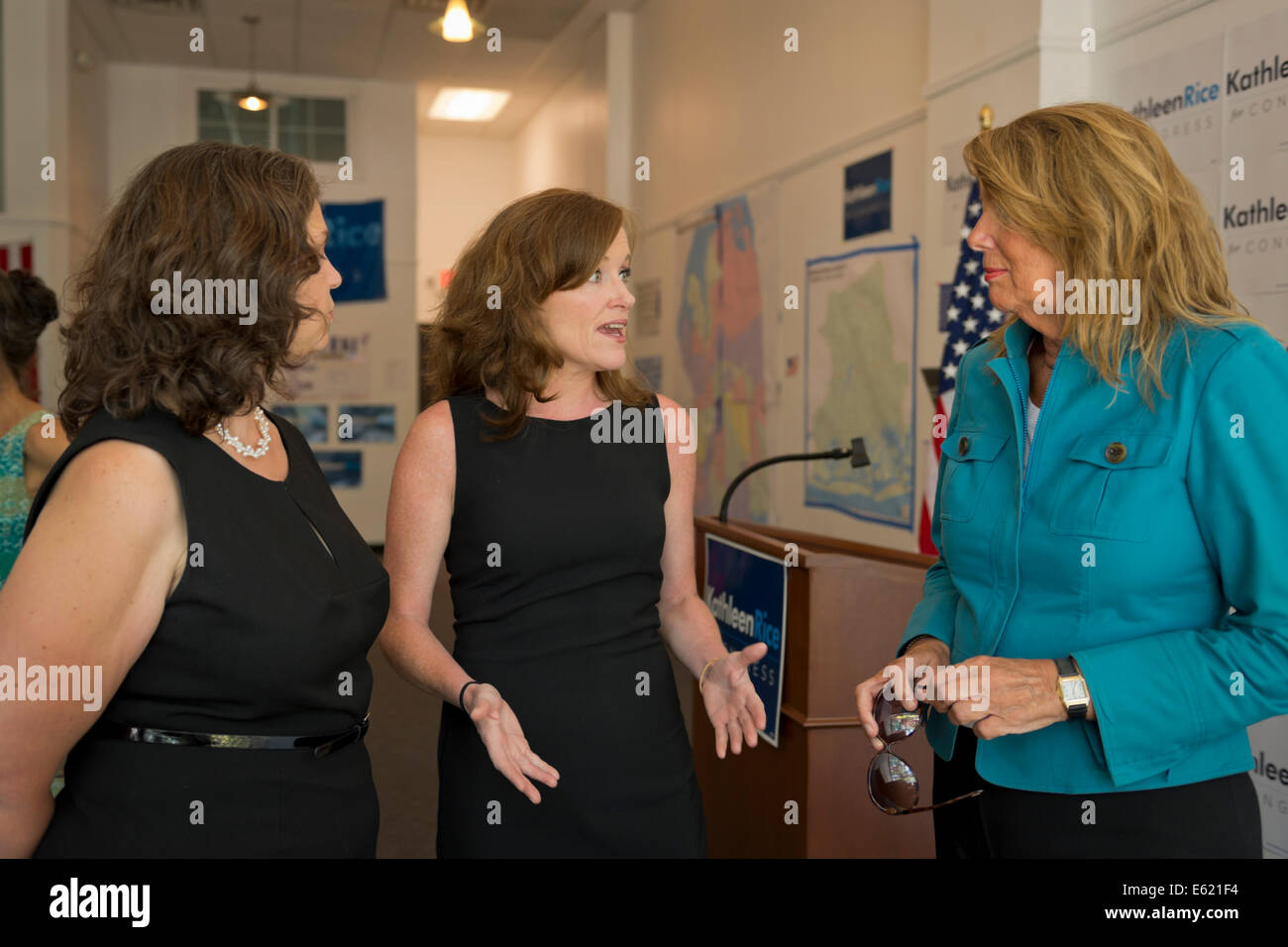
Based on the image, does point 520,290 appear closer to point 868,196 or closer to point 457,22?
point 868,196

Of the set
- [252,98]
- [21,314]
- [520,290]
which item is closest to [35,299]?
[21,314]

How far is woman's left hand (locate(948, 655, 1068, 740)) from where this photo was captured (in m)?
1.30

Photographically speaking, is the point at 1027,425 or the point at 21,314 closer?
the point at 1027,425

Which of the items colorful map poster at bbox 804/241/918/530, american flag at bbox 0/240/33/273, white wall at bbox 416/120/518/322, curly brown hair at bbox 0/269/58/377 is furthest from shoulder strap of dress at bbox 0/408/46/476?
white wall at bbox 416/120/518/322

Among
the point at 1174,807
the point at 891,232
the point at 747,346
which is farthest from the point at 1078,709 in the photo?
the point at 747,346

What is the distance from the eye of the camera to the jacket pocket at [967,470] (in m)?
1.52

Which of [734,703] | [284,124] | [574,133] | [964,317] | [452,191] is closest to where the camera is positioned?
[734,703]

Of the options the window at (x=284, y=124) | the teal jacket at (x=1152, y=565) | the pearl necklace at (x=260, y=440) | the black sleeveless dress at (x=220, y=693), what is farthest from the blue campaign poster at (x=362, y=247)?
the teal jacket at (x=1152, y=565)

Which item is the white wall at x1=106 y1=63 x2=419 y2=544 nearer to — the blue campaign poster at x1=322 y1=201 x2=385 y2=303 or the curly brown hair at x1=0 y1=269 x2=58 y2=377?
the blue campaign poster at x1=322 y1=201 x2=385 y2=303

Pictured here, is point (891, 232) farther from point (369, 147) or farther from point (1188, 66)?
point (369, 147)

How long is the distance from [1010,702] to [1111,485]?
11.5 inches

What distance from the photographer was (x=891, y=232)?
4.94 m

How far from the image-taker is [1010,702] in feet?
4.28

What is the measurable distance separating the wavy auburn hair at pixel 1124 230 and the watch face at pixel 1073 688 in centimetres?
35
